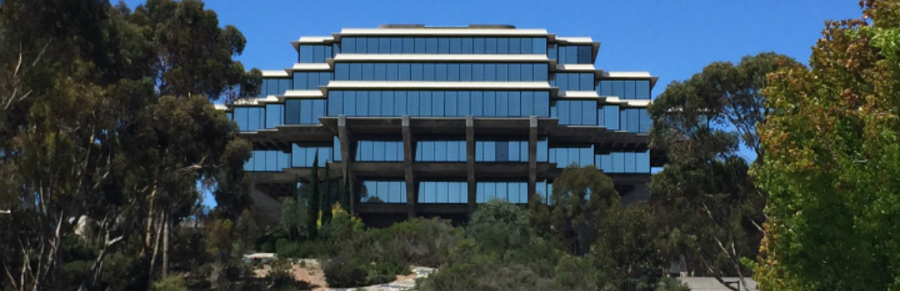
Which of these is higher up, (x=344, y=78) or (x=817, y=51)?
(x=344, y=78)

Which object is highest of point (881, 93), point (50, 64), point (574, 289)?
point (50, 64)

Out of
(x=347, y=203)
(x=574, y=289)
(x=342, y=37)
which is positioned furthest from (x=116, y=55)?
(x=342, y=37)

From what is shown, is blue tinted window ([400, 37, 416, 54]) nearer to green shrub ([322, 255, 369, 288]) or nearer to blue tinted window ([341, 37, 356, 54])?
blue tinted window ([341, 37, 356, 54])

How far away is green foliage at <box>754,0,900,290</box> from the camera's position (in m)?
16.1

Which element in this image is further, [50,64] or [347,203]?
[347,203]

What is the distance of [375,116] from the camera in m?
80.4

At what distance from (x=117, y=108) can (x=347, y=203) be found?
145ft

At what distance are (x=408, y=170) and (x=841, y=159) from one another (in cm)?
6478

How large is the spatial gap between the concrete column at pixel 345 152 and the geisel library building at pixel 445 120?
10cm

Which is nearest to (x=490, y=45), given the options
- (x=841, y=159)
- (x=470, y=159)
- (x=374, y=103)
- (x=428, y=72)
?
(x=428, y=72)

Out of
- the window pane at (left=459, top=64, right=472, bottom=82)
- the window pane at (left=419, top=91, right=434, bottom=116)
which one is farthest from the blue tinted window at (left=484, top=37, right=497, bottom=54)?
the window pane at (left=419, top=91, right=434, bottom=116)

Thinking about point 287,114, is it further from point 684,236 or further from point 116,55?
point 116,55

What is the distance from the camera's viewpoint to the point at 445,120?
262ft

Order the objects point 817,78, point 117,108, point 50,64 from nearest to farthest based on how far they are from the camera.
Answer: point 817,78, point 50,64, point 117,108
